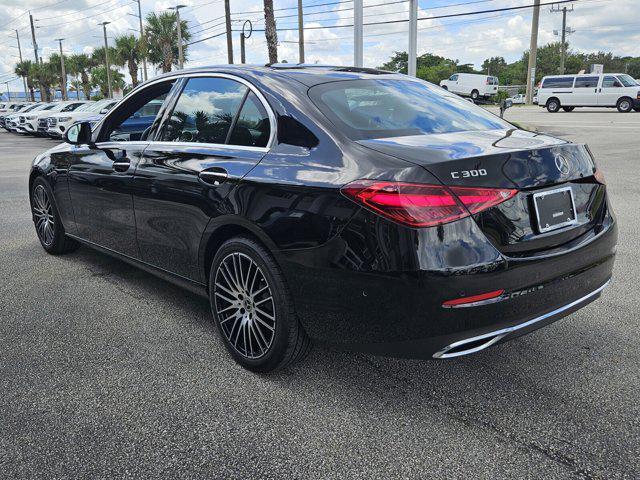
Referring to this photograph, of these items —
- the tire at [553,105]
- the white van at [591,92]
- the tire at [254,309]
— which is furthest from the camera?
the tire at [553,105]

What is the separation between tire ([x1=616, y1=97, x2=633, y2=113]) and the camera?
97.1ft

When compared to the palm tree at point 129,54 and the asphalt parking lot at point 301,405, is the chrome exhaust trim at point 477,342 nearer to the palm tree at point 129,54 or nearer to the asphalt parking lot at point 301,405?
the asphalt parking lot at point 301,405

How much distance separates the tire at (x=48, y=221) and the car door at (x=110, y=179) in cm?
59

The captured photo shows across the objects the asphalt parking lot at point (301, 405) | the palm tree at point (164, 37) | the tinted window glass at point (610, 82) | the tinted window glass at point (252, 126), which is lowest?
the asphalt parking lot at point (301, 405)

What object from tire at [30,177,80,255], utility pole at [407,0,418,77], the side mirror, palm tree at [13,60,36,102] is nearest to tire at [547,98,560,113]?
utility pole at [407,0,418,77]

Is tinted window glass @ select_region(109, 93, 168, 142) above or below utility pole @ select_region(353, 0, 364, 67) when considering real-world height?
below

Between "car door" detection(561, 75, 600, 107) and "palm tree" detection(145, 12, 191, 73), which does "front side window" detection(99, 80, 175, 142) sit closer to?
"car door" detection(561, 75, 600, 107)

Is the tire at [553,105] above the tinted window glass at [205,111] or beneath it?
beneath

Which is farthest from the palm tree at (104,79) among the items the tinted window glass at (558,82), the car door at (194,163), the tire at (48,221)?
the car door at (194,163)

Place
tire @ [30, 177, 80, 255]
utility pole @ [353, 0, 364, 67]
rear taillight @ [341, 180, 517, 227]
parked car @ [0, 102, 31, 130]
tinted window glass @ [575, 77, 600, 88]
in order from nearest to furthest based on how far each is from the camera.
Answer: rear taillight @ [341, 180, 517, 227], tire @ [30, 177, 80, 255], utility pole @ [353, 0, 364, 67], tinted window glass @ [575, 77, 600, 88], parked car @ [0, 102, 31, 130]

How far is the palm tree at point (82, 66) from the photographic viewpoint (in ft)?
267

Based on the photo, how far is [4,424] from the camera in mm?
2637

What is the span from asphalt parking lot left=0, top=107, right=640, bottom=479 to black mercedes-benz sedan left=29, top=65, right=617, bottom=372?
13.2 inches

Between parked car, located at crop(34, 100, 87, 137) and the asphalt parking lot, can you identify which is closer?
the asphalt parking lot
